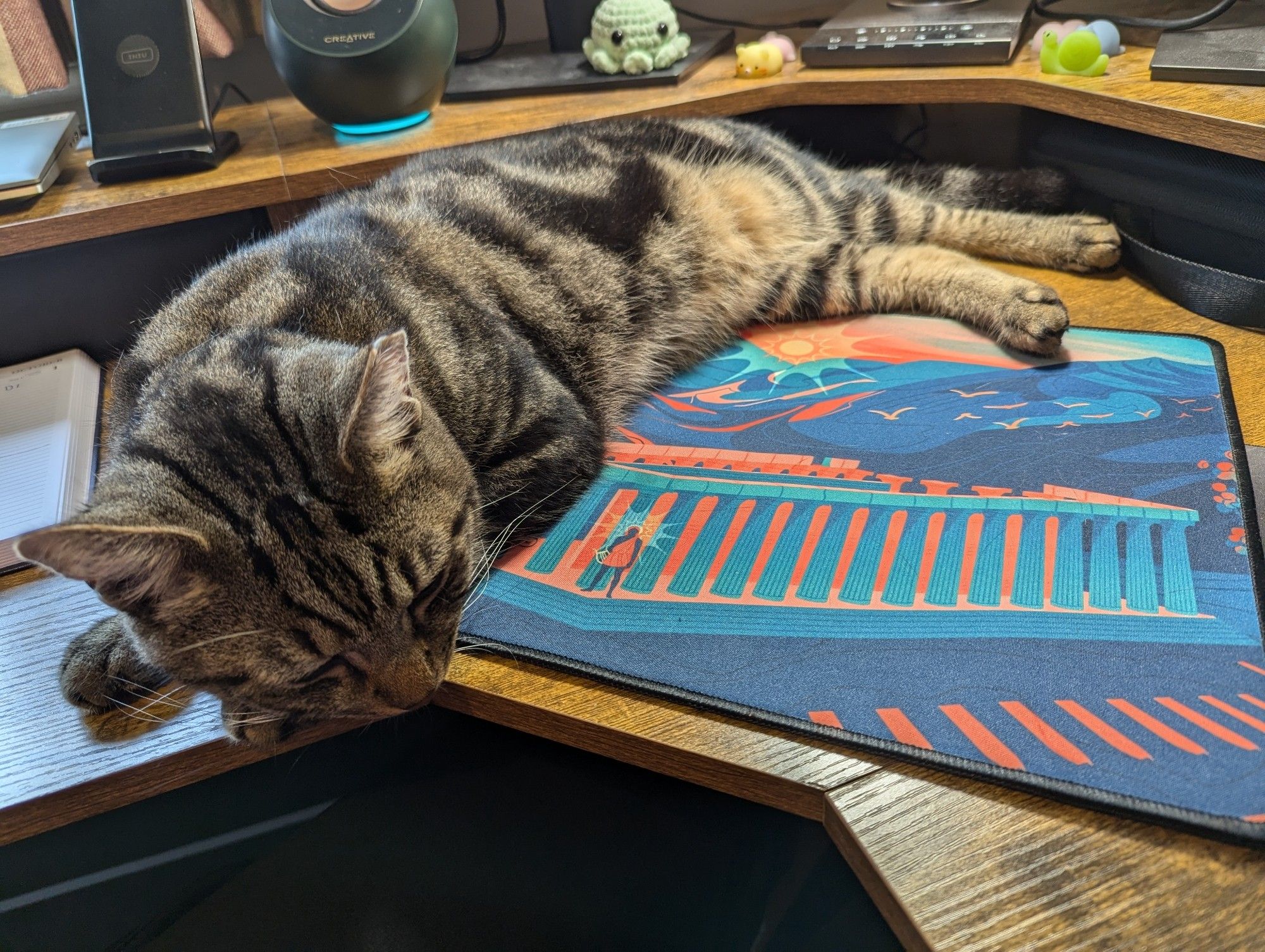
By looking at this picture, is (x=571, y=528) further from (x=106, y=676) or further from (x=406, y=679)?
(x=106, y=676)

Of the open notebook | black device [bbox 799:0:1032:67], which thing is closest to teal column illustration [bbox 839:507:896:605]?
the open notebook

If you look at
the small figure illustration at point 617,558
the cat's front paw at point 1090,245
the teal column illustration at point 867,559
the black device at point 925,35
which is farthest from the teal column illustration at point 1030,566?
the black device at point 925,35

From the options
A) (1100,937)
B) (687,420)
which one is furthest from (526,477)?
(1100,937)

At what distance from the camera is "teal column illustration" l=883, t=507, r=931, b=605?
2.35ft

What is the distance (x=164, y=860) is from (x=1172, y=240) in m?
1.50

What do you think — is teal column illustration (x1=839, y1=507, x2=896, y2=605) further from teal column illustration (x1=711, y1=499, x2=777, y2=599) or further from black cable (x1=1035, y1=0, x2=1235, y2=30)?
black cable (x1=1035, y1=0, x2=1235, y2=30)

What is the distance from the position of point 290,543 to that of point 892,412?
0.64m

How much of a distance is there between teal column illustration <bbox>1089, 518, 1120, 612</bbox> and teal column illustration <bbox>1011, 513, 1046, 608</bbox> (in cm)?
4

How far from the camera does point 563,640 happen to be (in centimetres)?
73

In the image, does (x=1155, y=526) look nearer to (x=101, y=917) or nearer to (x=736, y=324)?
(x=736, y=324)

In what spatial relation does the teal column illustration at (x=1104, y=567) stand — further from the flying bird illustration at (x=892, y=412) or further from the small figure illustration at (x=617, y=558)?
the small figure illustration at (x=617, y=558)

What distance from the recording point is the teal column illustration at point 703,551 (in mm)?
770

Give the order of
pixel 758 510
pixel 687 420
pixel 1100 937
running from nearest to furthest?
pixel 1100 937 → pixel 758 510 → pixel 687 420

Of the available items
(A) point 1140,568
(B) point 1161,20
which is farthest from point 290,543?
(B) point 1161,20
